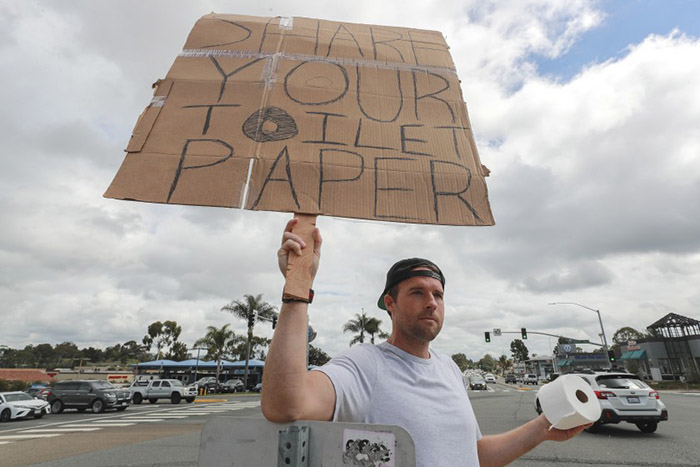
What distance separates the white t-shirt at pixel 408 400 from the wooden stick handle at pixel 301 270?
0.33 m

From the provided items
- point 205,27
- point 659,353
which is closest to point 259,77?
point 205,27

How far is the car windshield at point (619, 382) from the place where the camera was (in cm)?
858

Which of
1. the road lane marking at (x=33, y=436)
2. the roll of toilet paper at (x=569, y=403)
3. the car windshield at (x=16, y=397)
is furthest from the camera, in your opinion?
the car windshield at (x=16, y=397)

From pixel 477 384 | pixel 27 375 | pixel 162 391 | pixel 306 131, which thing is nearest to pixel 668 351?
pixel 477 384

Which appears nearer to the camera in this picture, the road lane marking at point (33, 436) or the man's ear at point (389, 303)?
the man's ear at point (389, 303)

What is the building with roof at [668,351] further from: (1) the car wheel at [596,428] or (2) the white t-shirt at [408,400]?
(2) the white t-shirt at [408,400]

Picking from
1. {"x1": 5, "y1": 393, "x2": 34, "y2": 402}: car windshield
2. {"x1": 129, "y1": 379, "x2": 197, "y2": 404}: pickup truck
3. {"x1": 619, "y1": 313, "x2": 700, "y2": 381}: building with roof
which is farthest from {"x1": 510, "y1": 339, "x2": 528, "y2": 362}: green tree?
{"x1": 5, "y1": 393, "x2": 34, "y2": 402}: car windshield

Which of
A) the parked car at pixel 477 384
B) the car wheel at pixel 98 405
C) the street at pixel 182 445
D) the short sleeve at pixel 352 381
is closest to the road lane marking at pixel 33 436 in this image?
the street at pixel 182 445

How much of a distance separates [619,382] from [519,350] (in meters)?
107

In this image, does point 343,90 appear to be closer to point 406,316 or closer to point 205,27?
point 205,27

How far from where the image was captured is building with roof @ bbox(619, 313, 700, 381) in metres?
38.5

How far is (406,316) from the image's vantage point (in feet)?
5.52

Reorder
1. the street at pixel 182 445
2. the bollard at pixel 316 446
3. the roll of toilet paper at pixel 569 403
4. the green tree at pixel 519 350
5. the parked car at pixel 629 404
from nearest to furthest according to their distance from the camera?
the bollard at pixel 316 446
the roll of toilet paper at pixel 569 403
the street at pixel 182 445
the parked car at pixel 629 404
the green tree at pixel 519 350

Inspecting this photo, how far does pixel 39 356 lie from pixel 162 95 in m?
112
